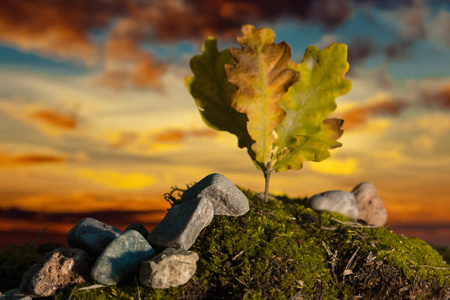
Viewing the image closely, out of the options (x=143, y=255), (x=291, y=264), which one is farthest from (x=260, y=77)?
(x=143, y=255)

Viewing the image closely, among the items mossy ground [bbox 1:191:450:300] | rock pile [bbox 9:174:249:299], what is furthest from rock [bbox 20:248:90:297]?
mossy ground [bbox 1:191:450:300]

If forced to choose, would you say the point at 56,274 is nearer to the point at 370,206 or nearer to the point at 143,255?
the point at 143,255

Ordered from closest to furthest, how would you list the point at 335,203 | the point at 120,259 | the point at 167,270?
the point at 167,270, the point at 120,259, the point at 335,203

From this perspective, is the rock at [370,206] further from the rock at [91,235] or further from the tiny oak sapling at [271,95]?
the rock at [91,235]

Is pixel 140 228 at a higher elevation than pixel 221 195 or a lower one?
lower

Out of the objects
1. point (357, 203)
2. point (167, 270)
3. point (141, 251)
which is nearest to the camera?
point (167, 270)

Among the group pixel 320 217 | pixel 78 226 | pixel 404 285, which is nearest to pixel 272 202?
pixel 320 217
